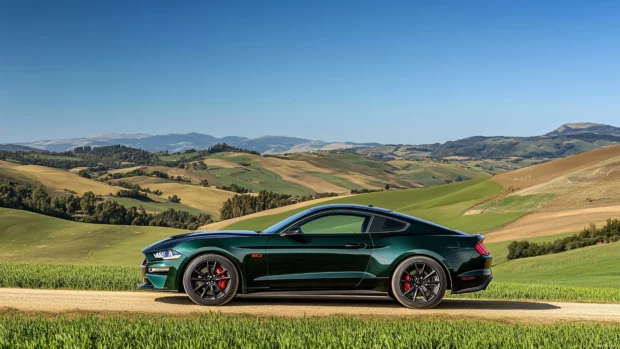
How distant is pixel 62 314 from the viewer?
32.9ft

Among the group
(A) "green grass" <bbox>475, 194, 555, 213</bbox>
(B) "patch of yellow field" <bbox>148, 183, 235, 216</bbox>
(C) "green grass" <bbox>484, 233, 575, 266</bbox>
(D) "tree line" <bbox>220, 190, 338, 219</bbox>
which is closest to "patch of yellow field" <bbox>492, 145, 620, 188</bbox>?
(A) "green grass" <bbox>475, 194, 555, 213</bbox>

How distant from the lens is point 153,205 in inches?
6191

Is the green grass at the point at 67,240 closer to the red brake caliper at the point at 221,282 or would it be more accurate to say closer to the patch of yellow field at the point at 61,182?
the patch of yellow field at the point at 61,182

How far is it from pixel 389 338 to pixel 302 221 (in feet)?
12.6

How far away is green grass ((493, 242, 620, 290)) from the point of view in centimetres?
3653

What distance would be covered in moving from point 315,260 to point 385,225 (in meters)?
1.35

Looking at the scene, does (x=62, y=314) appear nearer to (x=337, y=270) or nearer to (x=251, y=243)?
(x=251, y=243)

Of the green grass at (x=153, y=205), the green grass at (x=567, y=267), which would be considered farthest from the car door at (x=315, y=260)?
the green grass at (x=153, y=205)

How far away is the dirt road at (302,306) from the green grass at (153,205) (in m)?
140

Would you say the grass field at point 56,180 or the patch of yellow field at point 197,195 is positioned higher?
the grass field at point 56,180

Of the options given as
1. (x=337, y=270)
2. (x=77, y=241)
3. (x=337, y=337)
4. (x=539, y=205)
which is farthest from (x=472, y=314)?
(x=77, y=241)

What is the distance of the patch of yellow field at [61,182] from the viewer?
163 m

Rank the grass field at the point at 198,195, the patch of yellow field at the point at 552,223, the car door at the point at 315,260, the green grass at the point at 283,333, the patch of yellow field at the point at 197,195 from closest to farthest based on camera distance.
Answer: the green grass at the point at 283,333, the car door at the point at 315,260, the patch of yellow field at the point at 552,223, the grass field at the point at 198,195, the patch of yellow field at the point at 197,195

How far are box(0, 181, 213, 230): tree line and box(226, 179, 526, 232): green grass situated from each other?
1230 inches
